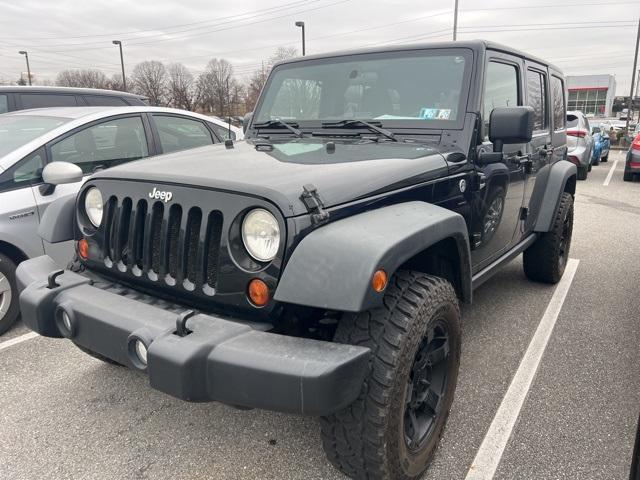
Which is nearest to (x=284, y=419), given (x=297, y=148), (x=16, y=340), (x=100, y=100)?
(x=297, y=148)

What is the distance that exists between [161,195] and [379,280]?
39.6 inches


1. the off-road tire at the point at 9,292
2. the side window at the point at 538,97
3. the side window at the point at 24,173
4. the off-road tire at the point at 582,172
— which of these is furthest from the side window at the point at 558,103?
the off-road tire at the point at 582,172

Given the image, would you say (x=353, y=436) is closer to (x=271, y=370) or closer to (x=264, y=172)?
(x=271, y=370)

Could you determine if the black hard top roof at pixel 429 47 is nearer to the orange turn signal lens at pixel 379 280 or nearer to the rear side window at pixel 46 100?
the orange turn signal lens at pixel 379 280

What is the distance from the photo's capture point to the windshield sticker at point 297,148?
2.67m

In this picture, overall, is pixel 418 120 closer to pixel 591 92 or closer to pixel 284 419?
pixel 284 419

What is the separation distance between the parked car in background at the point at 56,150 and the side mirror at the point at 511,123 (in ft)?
8.48

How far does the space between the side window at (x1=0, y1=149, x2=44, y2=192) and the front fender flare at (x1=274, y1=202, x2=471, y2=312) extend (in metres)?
2.90

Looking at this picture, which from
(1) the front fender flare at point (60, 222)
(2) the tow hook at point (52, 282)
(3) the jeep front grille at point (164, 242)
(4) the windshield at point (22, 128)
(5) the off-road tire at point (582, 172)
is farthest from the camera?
(5) the off-road tire at point (582, 172)

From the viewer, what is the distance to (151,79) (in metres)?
59.9

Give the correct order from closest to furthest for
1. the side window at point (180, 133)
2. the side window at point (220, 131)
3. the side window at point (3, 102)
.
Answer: the side window at point (180, 133), the side window at point (220, 131), the side window at point (3, 102)

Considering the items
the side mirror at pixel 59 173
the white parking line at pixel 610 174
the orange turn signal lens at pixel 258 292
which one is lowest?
the white parking line at pixel 610 174

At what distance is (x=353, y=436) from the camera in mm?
1897

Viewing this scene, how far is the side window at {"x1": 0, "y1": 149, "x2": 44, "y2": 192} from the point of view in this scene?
370 centimetres
